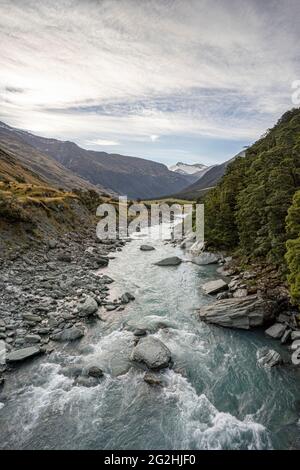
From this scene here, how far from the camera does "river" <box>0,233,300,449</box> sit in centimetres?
1336

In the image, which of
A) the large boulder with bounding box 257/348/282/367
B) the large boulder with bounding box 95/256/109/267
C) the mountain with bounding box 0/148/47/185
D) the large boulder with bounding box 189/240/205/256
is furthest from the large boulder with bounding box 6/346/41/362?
the mountain with bounding box 0/148/47/185

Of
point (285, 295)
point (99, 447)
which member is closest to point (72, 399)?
point (99, 447)

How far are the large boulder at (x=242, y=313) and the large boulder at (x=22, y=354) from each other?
13950 mm

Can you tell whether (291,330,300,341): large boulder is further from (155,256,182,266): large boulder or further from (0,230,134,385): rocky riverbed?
(155,256,182,266): large boulder

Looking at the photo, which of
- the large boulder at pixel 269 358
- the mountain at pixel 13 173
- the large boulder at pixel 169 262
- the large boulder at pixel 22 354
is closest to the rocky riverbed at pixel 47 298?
the large boulder at pixel 22 354

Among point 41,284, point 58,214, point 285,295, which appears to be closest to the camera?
point 285,295

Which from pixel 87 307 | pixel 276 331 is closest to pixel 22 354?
pixel 87 307

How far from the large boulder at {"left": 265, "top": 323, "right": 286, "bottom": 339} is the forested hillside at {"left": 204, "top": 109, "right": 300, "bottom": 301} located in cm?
392

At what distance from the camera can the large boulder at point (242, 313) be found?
23016 millimetres

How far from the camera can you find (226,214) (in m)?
44.5

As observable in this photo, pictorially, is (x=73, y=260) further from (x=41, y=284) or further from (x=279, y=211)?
(x=279, y=211)

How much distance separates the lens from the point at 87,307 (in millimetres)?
25234
